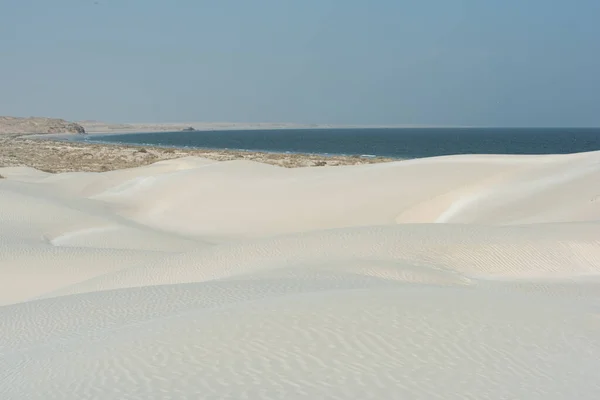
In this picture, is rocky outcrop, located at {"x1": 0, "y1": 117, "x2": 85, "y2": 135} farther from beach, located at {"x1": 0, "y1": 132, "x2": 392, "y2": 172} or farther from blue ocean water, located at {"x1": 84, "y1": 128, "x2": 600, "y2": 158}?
beach, located at {"x1": 0, "y1": 132, "x2": 392, "y2": 172}

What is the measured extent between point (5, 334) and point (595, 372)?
5193mm

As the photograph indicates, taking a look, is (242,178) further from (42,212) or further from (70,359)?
(70,359)

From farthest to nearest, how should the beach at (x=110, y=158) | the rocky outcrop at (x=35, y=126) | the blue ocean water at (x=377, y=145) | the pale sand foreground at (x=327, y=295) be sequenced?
the rocky outcrop at (x=35, y=126) → the blue ocean water at (x=377, y=145) → the beach at (x=110, y=158) → the pale sand foreground at (x=327, y=295)

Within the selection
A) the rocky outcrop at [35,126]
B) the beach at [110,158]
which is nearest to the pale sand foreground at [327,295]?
the beach at [110,158]

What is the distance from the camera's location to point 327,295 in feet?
19.0

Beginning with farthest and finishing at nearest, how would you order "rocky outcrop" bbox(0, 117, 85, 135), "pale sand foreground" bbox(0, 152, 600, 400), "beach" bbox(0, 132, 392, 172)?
1. "rocky outcrop" bbox(0, 117, 85, 135)
2. "beach" bbox(0, 132, 392, 172)
3. "pale sand foreground" bbox(0, 152, 600, 400)

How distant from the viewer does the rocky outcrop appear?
111188 millimetres

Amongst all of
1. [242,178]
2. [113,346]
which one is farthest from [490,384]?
[242,178]

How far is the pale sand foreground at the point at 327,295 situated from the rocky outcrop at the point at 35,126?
335 ft

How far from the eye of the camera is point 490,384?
375 cm

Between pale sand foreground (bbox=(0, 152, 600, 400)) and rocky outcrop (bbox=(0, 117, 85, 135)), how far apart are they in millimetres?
101983

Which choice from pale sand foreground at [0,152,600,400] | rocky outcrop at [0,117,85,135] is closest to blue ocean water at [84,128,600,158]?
rocky outcrop at [0,117,85,135]

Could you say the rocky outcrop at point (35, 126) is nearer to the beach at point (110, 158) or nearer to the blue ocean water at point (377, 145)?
the blue ocean water at point (377, 145)

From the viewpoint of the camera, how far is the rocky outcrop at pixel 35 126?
111188 millimetres
